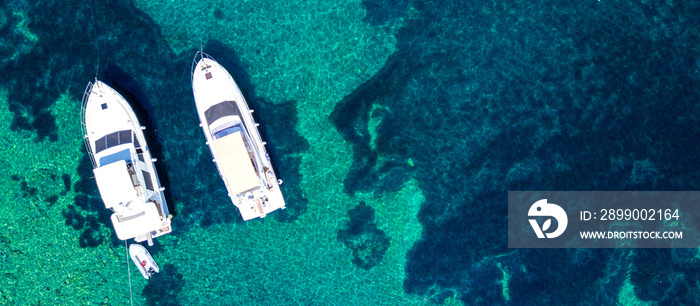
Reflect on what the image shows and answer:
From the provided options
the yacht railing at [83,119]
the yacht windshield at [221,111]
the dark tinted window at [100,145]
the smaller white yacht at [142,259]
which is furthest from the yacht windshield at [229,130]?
the smaller white yacht at [142,259]

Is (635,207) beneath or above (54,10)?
beneath

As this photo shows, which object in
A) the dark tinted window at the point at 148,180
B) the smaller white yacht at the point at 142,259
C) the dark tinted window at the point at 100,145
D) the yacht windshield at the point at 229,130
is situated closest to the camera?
the yacht windshield at the point at 229,130

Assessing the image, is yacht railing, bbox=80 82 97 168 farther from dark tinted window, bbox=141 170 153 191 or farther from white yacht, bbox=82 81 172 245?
dark tinted window, bbox=141 170 153 191

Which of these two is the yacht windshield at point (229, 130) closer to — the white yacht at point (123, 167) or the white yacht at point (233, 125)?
the white yacht at point (233, 125)

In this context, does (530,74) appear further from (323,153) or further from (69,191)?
(69,191)

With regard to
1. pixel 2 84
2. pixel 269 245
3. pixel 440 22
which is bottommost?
pixel 269 245

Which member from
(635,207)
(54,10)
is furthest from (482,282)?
(54,10)
